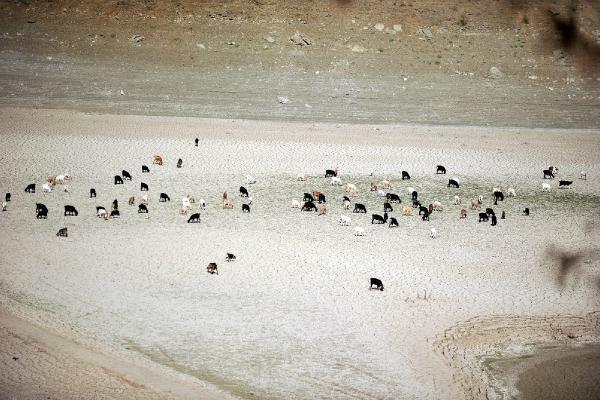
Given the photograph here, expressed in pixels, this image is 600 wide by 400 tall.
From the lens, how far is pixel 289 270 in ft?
58.2

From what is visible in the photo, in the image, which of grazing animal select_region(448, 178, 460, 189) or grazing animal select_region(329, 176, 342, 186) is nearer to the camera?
grazing animal select_region(329, 176, 342, 186)

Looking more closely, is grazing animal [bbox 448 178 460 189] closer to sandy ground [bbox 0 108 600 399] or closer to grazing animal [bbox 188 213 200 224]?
sandy ground [bbox 0 108 600 399]

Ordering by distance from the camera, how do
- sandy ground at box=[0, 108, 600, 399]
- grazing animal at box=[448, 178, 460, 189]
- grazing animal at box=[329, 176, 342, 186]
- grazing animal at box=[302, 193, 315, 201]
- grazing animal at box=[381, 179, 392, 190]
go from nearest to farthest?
sandy ground at box=[0, 108, 600, 399], grazing animal at box=[302, 193, 315, 201], grazing animal at box=[381, 179, 392, 190], grazing animal at box=[329, 176, 342, 186], grazing animal at box=[448, 178, 460, 189]

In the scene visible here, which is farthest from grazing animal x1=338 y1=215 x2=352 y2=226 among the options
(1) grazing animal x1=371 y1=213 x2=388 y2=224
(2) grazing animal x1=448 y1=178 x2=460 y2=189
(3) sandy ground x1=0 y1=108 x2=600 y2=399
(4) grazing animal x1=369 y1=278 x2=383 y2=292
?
(2) grazing animal x1=448 y1=178 x2=460 y2=189

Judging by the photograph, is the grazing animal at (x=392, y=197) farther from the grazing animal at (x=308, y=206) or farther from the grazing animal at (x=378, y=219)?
the grazing animal at (x=308, y=206)

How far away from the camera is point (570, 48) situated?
2.64 metres

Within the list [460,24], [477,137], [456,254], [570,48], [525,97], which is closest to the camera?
[570,48]

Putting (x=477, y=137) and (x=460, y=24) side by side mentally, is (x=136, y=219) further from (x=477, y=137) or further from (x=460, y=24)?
(x=460, y=24)

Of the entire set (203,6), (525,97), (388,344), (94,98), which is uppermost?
(203,6)

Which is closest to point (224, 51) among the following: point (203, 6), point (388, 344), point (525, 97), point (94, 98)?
point (203, 6)

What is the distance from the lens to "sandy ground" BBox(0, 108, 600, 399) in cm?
1380

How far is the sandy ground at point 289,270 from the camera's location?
543 inches

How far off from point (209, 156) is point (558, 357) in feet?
53.6

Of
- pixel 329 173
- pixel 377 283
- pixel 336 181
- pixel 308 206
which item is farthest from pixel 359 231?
pixel 329 173
